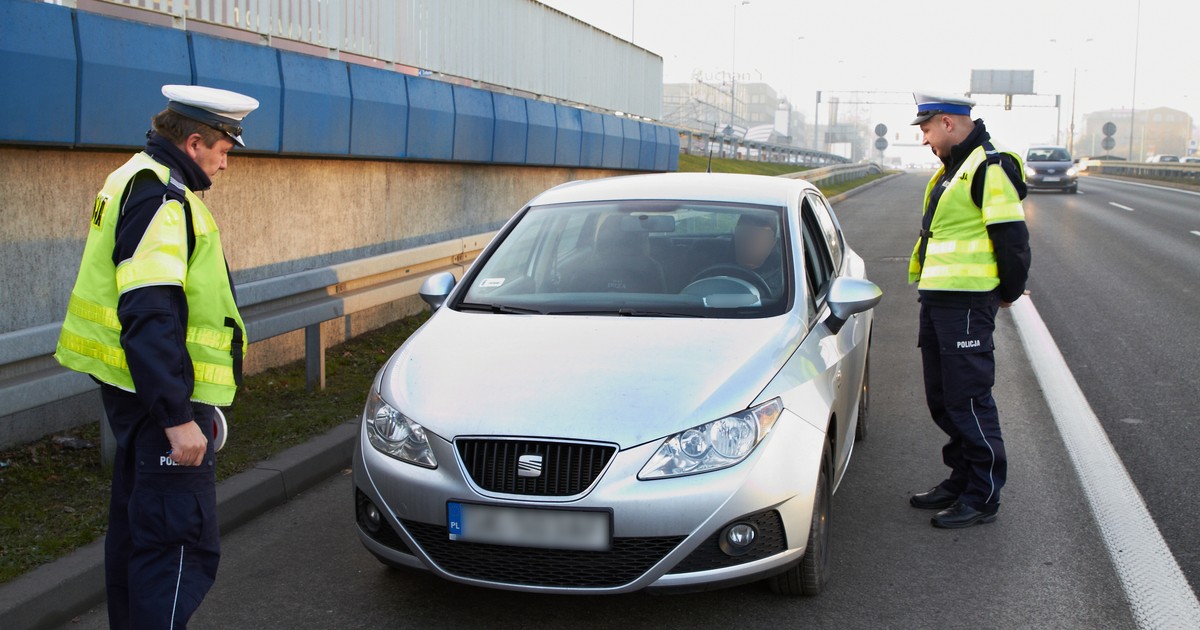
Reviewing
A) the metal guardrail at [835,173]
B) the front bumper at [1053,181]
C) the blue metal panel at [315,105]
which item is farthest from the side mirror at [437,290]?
the front bumper at [1053,181]

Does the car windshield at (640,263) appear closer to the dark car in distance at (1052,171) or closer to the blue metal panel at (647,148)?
the blue metal panel at (647,148)

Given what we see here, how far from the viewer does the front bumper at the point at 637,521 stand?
3504 mm

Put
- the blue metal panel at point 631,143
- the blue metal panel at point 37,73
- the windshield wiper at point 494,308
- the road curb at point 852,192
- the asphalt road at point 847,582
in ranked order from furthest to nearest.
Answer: the road curb at point 852,192 → the blue metal panel at point 631,143 → the blue metal panel at point 37,73 → the windshield wiper at point 494,308 → the asphalt road at point 847,582

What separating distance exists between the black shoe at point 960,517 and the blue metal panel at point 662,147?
39.3 ft

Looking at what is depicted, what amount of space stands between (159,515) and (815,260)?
10.4ft

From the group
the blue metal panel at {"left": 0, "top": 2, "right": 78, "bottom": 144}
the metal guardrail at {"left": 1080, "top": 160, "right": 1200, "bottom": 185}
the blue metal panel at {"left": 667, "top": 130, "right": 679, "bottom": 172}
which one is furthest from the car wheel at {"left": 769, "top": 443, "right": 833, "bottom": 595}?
the metal guardrail at {"left": 1080, "top": 160, "right": 1200, "bottom": 185}

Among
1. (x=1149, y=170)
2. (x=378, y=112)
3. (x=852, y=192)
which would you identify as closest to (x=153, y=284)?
(x=378, y=112)

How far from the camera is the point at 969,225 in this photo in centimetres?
493

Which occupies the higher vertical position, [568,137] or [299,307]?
[568,137]

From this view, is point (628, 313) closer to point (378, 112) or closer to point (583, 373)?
point (583, 373)

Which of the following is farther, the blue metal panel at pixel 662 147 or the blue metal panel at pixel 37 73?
the blue metal panel at pixel 662 147

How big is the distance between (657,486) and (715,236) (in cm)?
183

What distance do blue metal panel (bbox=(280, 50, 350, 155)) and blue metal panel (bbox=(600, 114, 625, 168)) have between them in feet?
20.3

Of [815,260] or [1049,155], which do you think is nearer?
[815,260]
